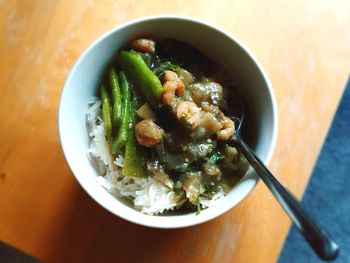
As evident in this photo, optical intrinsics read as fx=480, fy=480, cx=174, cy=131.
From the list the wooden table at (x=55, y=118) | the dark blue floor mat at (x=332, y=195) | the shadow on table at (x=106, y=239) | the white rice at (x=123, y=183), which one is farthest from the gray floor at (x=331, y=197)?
the white rice at (x=123, y=183)

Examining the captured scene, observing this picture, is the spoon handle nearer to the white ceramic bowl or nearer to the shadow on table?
the white ceramic bowl

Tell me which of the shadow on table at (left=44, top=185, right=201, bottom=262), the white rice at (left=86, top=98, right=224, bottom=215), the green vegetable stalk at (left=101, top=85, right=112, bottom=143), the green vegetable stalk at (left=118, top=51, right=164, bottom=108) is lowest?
the shadow on table at (left=44, top=185, right=201, bottom=262)

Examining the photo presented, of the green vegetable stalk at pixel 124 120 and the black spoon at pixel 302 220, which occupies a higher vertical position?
the black spoon at pixel 302 220

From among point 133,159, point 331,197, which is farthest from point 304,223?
point 331,197

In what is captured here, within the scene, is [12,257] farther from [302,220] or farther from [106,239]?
[302,220]

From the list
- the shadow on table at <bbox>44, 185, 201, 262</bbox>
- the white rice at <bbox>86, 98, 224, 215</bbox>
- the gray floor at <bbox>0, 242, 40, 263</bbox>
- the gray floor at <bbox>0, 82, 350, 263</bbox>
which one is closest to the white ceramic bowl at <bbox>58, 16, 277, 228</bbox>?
the white rice at <bbox>86, 98, 224, 215</bbox>

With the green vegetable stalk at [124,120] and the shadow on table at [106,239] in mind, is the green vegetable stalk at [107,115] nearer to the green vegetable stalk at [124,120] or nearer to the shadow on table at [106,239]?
the green vegetable stalk at [124,120]

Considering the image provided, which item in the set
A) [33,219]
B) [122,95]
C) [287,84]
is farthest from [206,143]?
[33,219]
